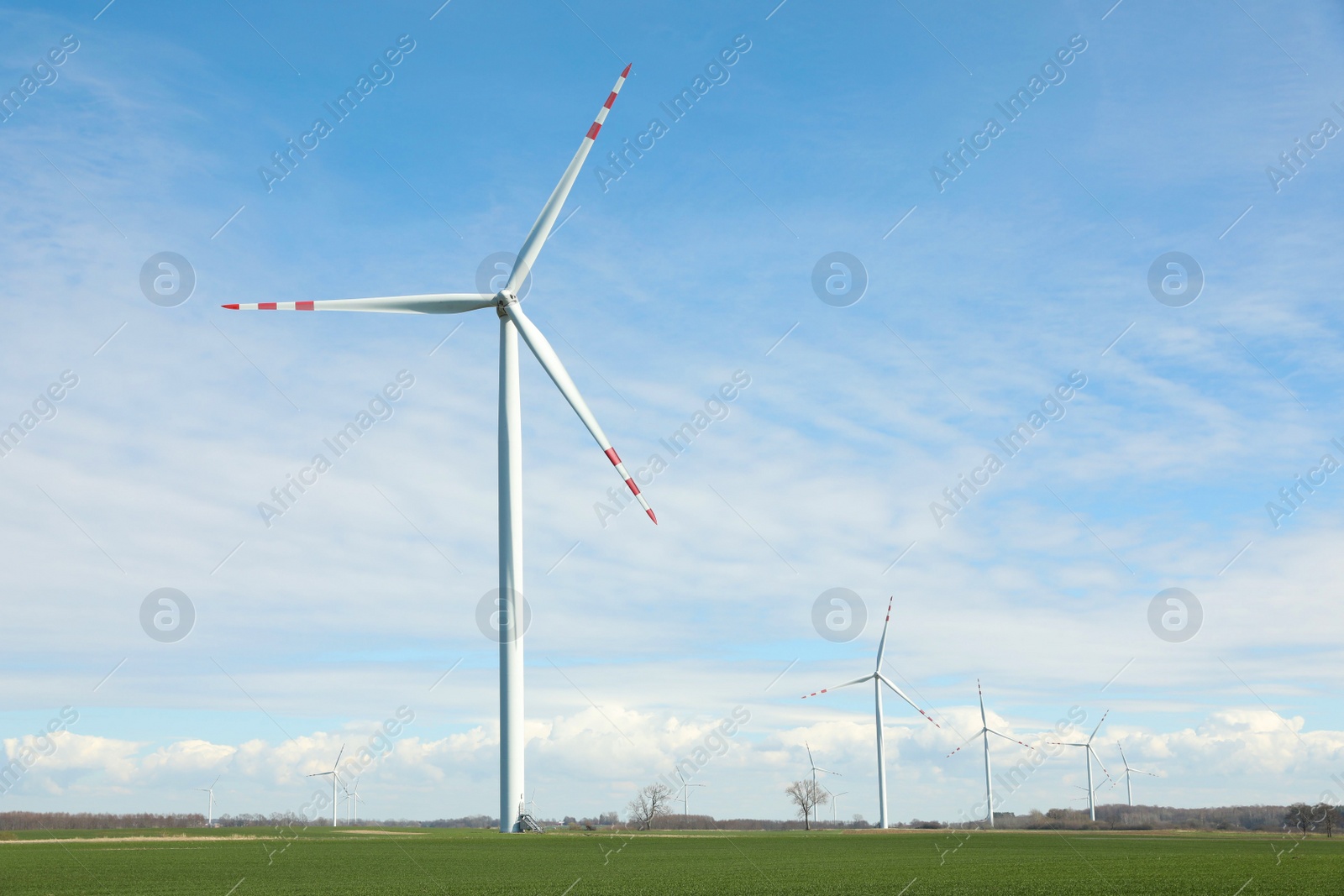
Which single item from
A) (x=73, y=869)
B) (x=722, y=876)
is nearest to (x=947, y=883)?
(x=722, y=876)

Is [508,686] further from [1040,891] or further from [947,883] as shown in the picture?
[1040,891]

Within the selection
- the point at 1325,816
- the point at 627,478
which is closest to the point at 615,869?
the point at 627,478

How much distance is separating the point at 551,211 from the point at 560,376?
30.6ft

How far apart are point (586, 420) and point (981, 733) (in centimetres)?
9446

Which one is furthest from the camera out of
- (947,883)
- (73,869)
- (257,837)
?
(257,837)

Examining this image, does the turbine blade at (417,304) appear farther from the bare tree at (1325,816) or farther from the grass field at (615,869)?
the bare tree at (1325,816)

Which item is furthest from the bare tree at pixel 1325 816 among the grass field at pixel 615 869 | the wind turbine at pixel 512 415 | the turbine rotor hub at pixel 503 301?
the turbine rotor hub at pixel 503 301

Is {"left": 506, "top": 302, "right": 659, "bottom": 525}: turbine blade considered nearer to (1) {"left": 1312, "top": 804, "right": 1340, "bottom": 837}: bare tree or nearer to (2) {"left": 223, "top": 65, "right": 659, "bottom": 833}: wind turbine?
(2) {"left": 223, "top": 65, "right": 659, "bottom": 833}: wind turbine

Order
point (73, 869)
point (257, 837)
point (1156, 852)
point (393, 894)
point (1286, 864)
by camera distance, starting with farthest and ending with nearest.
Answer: point (257, 837) < point (1156, 852) < point (1286, 864) < point (73, 869) < point (393, 894)

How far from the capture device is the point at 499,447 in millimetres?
56844

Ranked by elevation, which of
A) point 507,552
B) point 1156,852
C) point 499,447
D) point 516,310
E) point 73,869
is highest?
point 516,310

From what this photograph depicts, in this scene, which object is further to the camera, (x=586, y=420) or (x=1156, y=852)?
(x=586, y=420)

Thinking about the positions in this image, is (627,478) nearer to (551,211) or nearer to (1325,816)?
(551,211)

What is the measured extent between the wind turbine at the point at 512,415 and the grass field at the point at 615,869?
5.18 m
